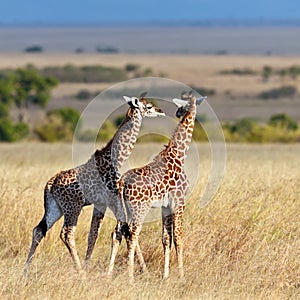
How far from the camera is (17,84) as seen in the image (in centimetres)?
4334

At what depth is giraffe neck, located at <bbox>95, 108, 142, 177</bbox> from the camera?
23.4ft

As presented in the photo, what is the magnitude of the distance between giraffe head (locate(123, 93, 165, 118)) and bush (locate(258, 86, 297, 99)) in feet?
215

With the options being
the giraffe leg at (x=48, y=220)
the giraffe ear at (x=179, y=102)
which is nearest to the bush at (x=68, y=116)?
the giraffe leg at (x=48, y=220)

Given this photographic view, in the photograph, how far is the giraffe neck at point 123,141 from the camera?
7.14m

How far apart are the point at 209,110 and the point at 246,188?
248 centimetres

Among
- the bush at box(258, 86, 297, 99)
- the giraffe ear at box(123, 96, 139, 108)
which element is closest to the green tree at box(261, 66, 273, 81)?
the bush at box(258, 86, 297, 99)

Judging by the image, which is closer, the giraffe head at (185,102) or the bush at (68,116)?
the giraffe head at (185,102)

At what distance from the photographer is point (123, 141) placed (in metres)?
7.18

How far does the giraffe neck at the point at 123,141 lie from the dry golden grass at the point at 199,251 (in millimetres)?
879

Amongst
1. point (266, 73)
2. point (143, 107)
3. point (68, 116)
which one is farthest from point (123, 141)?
point (266, 73)

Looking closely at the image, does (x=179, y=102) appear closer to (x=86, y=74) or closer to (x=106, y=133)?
(x=106, y=133)

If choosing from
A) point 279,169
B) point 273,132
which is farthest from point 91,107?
point 273,132

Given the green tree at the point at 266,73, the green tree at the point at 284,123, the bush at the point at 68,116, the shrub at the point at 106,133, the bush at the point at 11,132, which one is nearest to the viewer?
the shrub at the point at 106,133

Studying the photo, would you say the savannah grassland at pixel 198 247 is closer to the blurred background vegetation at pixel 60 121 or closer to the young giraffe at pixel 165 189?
the young giraffe at pixel 165 189
